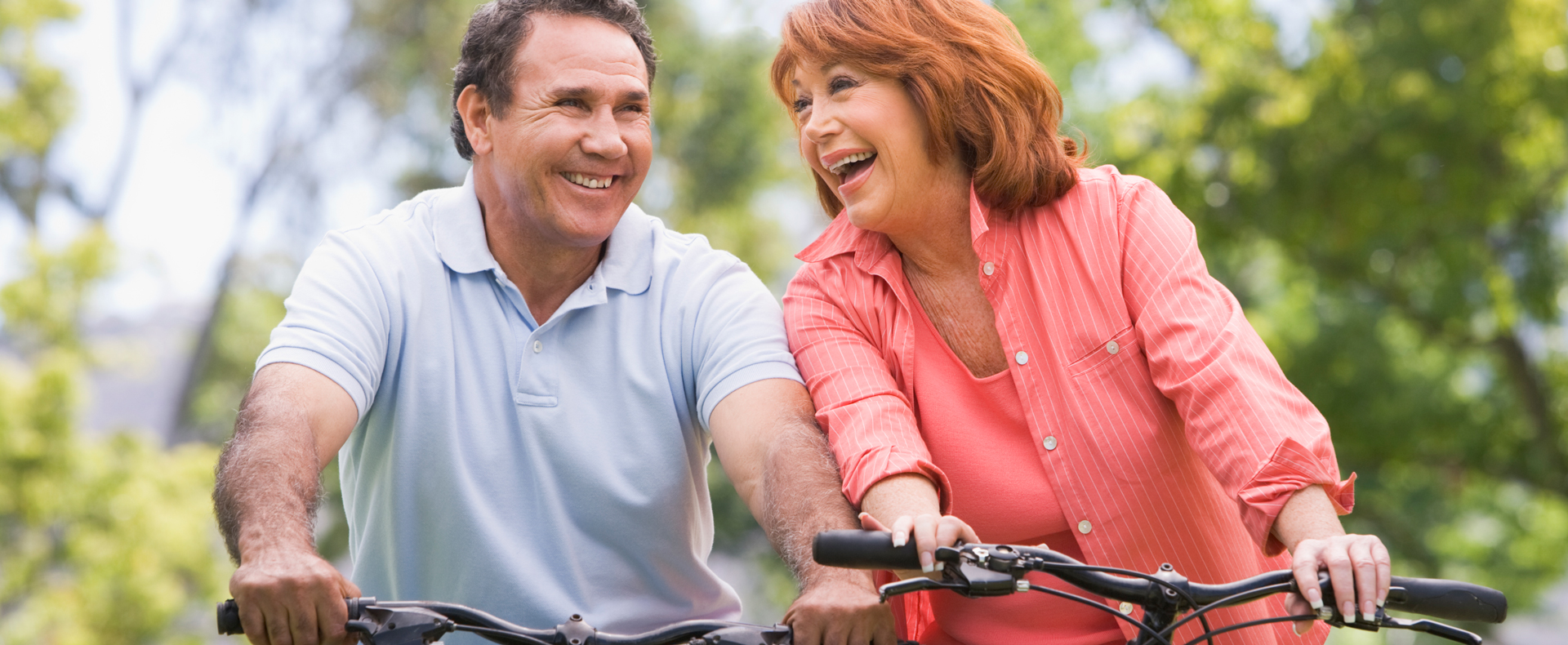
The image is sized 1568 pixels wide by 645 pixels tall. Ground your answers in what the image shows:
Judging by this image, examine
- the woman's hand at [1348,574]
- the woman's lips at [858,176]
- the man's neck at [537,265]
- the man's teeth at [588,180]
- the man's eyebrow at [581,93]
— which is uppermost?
the man's eyebrow at [581,93]

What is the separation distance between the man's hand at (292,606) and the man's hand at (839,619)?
661 millimetres

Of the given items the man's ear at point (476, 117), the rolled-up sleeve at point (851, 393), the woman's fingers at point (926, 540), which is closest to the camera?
the woman's fingers at point (926, 540)

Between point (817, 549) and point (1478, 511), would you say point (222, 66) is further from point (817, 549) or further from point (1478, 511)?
point (817, 549)

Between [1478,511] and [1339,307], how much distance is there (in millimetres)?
3804

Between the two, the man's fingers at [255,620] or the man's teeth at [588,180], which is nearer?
the man's fingers at [255,620]

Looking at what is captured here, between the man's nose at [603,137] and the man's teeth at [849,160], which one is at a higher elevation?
the man's nose at [603,137]

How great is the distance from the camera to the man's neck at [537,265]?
113 inches

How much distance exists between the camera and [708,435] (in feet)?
9.16

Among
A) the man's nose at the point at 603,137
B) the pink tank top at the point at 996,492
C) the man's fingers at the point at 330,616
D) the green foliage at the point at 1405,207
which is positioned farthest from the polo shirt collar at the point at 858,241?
the green foliage at the point at 1405,207

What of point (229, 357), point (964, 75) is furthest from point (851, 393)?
point (229, 357)

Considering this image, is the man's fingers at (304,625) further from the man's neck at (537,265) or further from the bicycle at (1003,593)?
the man's neck at (537,265)

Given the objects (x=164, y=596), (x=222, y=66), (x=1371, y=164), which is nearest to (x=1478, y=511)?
(x=1371, y=164)

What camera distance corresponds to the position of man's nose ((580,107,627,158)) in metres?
2.77

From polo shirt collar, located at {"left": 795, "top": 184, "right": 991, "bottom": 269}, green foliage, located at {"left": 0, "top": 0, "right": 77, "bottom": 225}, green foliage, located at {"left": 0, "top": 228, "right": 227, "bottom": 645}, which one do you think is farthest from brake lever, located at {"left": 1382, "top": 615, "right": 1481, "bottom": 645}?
green foliage, located at {"left": 0, "top": 0, "right": 77, "bottom": 225}
